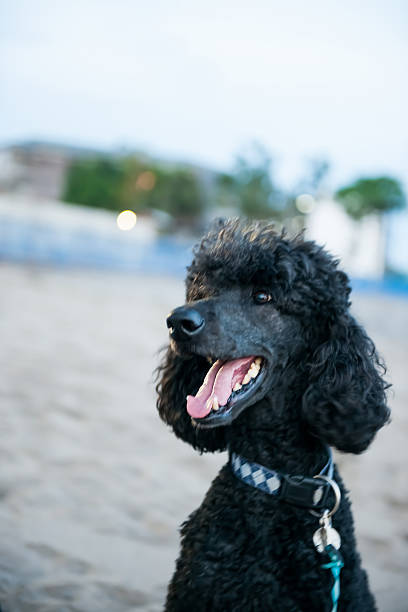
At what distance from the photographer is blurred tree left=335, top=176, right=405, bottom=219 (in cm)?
4716

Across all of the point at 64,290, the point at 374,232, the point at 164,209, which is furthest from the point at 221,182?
the point at 64,290

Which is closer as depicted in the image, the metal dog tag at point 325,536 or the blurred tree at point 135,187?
the metal dog tag at point 325,536

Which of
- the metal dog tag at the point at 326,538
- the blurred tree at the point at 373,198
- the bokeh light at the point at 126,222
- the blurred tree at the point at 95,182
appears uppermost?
the blurred tree at the point at 373,198

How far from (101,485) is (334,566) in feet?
6.61

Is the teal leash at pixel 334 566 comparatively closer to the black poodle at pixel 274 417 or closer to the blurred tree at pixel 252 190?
the black poodle at pixel 274 417

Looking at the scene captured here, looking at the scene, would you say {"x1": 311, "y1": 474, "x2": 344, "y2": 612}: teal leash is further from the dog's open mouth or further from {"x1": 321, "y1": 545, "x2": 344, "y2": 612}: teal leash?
the dog's open mouth

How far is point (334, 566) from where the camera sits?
5.93 feet

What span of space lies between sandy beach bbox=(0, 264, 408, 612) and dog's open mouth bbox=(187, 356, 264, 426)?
520mm

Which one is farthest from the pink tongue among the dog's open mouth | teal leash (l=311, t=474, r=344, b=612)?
teal leash (l=311, t=474, r=344, b=612)

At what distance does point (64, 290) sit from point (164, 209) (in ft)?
85.5

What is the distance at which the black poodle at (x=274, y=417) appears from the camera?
182 cm

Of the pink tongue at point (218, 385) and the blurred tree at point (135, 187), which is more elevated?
the blurred tree at point (135, 187)

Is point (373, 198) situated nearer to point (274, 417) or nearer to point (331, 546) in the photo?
point (274, 417)

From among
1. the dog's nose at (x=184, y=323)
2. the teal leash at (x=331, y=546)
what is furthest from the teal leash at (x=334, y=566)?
the dog's nose at (x=184, y=323)
